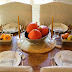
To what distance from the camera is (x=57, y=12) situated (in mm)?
1930

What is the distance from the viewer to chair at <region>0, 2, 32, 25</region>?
1938mm

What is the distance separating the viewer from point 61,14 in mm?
1929

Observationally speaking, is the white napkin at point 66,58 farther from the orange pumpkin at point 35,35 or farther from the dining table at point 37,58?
the orange pumpkin at point 35,35

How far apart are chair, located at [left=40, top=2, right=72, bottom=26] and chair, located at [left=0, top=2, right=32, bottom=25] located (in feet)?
0.80

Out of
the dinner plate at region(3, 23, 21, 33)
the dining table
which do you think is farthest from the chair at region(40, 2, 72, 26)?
the dining table

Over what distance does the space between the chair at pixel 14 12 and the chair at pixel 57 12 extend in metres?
0.24

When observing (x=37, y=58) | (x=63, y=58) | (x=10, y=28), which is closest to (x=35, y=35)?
(x=37, y=58)

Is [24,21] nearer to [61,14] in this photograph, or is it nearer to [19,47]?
[61,14]

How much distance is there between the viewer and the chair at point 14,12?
1938 mm

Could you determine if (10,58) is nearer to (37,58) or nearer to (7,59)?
(7,59)

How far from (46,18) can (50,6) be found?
0.66 ft

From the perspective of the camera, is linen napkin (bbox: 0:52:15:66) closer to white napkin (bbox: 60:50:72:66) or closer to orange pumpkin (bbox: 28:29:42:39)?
orange pumpkin (bbox: 28:29:42:39)

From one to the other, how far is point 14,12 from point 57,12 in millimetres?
704

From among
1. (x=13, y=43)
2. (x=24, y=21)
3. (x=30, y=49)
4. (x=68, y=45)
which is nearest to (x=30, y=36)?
(x=30, y=49)
